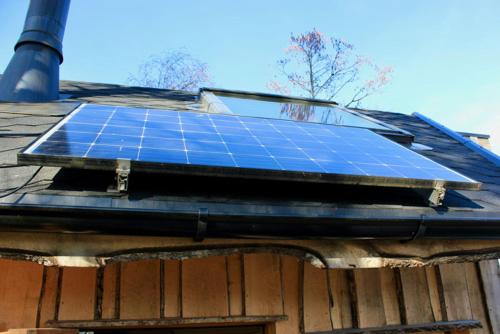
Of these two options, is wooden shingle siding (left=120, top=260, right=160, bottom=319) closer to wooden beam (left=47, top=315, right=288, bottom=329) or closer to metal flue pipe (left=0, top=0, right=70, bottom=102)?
wooden beam (left=47, top=315, right=288, bottom=329)

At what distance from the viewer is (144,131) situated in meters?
2.71

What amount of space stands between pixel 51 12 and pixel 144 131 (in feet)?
10.5

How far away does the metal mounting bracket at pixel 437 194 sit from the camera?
7.95 ft

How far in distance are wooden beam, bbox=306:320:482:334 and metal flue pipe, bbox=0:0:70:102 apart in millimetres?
3701

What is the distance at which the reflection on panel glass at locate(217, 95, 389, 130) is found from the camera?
14.2ft

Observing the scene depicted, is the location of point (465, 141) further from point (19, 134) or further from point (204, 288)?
point (19, 134)

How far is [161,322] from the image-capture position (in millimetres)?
2455

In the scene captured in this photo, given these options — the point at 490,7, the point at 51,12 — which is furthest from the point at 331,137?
the point at 490,7

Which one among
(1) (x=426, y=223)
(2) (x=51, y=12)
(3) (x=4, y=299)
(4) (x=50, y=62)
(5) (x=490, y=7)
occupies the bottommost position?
(3) (x=4, y=299)

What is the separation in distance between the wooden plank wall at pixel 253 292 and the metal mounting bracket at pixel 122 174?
2.50 ft

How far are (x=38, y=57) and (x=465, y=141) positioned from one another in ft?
17.2

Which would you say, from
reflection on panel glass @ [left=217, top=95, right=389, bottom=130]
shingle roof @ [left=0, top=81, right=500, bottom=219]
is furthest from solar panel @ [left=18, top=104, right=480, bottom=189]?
reflection on panel glass @ [left=217, top=95, right=389, bottom=130]

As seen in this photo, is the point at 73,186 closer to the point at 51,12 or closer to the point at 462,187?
the point at 462,187

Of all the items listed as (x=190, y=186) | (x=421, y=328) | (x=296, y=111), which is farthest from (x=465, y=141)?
(x=190, y=186)
